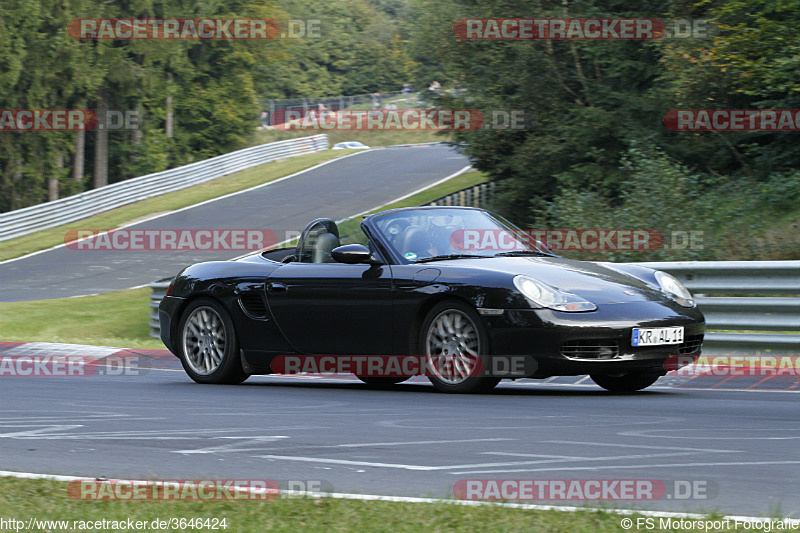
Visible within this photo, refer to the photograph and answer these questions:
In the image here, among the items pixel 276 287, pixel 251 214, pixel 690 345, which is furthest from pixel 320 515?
pixel 251 214

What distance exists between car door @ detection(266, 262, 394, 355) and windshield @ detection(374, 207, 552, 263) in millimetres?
294

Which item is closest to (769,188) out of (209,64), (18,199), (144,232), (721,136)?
(721,136)

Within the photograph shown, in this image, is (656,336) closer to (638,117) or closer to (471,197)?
(638,117)

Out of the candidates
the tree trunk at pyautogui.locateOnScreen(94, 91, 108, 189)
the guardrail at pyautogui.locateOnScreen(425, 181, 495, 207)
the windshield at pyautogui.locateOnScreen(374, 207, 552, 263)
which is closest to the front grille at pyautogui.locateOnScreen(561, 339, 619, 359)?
the windshield at pyautogui.locateOnScreen(374, 207, 552, 263)

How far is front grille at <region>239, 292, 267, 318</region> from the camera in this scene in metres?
10.0

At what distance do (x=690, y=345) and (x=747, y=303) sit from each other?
2.58m

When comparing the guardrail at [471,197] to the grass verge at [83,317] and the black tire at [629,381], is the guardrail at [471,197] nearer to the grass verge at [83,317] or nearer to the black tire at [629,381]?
the grass verge at [83,317]

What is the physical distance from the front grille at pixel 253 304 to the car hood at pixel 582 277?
182 centimetres

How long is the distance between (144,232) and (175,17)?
25.2 m

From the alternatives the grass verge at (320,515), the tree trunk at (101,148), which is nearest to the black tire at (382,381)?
the grass verge at (320,515)

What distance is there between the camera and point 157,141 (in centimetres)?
6103

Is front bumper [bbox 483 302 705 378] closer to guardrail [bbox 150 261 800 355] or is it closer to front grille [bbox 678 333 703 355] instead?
front grille [bbox 678 333 703 355]

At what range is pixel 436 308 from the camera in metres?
8.86

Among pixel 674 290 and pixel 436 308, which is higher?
pixel 674 290
